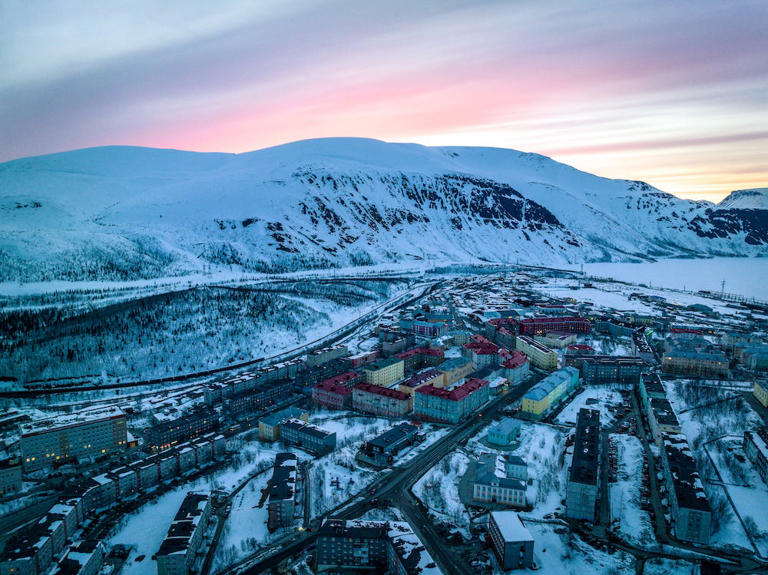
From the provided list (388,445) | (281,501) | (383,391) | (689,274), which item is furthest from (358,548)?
(689,274)

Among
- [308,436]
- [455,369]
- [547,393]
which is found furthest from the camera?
[455,369]

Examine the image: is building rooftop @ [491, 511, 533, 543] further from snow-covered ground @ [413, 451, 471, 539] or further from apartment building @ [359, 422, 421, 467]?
apartment building @ [359, 422, 421, 467]

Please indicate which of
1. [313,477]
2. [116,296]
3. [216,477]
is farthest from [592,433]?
[116,296]

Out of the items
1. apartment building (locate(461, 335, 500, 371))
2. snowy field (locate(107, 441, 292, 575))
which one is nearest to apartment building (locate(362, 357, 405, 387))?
apartment building (locate(461, 335, 500, 371))

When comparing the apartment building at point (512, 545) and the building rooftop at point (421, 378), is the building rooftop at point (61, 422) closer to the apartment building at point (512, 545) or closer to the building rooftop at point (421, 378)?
the building rooftop at point (421, 378)

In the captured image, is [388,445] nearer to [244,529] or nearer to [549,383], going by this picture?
[244,529]

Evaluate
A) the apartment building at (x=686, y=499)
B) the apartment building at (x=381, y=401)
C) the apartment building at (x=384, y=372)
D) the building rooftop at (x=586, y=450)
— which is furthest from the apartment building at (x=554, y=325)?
the apartment building at (x=686, y=499)
